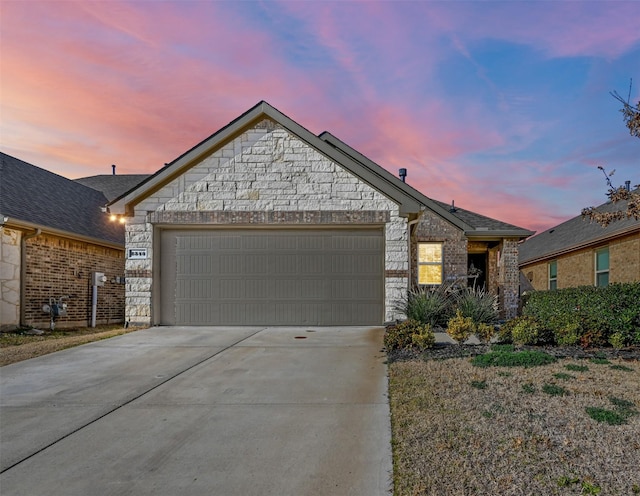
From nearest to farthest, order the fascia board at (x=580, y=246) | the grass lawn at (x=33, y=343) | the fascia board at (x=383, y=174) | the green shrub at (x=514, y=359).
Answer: the green shrub at (x=514, y=359)
the grass lawn at (x=33, y=343)
the fascia board at (x=580, y=246)
the fascia board at (x=383, y=174)

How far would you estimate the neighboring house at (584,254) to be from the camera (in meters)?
15.6

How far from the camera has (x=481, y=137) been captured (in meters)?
14.6

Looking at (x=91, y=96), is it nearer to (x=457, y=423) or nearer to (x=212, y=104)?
(x=212, y=104)

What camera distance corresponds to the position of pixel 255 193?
12.0m

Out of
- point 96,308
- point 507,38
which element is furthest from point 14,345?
point 507,38

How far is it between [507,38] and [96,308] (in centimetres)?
1447

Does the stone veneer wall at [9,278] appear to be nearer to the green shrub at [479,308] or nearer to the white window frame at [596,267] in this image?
the green shrub at [479,308]

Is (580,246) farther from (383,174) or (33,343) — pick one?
(33,343)

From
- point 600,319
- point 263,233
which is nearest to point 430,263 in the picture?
point 263,233

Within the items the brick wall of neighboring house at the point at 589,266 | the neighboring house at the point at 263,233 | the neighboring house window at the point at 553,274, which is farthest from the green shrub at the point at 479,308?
the neighboring house window at the point at 553,274

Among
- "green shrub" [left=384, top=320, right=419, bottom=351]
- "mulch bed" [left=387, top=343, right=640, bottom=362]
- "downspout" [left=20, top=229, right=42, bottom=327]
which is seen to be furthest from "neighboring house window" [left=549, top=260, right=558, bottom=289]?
"downspout" [left=20, top=229, right=42, bottom=327]

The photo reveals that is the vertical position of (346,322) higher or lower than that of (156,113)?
lower

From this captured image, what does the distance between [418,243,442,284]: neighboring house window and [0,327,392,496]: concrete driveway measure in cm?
773

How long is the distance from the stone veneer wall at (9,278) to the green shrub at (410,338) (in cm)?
1006
